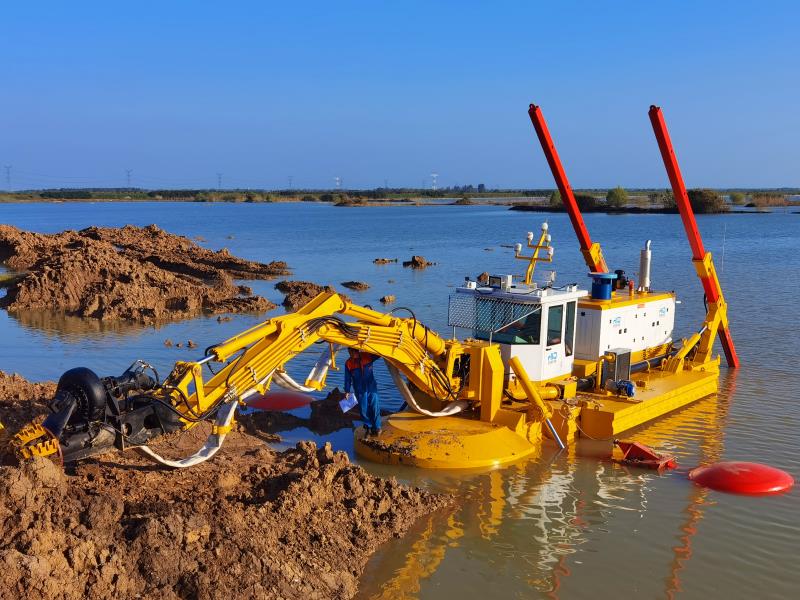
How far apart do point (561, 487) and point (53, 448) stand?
255 inches

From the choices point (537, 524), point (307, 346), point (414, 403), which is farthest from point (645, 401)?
point (307, 346)

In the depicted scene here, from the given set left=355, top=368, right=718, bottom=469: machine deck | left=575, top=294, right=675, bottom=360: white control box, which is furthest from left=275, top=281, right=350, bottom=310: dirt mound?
left=355, top=368, right=718, bottom=469: machine deck

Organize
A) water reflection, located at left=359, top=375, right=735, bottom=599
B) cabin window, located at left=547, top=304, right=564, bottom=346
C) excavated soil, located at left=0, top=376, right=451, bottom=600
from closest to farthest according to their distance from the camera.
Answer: excavated soil, located at left=0, top=376, right=451, bottom=600, water reflection, located at left=359, top=375, right=735, bottom=599, cabin window, located at left=547, top=304, right=564, bottom=346

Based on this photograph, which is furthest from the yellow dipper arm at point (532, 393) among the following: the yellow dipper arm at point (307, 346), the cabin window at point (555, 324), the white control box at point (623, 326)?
the white control box at point (623, 326)

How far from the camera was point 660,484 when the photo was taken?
11180mm

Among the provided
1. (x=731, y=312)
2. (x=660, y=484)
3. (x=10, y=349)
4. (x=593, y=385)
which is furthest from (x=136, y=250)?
(x=660, y=484)

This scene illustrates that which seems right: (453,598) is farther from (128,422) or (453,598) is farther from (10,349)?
(10,349)

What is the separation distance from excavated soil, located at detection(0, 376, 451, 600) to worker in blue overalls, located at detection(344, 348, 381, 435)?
77.6 inches

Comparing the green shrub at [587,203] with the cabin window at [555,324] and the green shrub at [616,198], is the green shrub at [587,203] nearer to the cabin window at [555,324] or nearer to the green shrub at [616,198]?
the green shrub at [616,198]

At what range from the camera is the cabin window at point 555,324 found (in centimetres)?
1315

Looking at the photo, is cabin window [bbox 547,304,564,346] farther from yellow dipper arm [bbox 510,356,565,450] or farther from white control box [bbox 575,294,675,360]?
white control box [bbox 575,294,675,360]

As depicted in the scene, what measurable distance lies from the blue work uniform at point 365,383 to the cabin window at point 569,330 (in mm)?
3650

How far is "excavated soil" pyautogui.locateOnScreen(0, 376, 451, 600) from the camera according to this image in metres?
Answer: 6.53

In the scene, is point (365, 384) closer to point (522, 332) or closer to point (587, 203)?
point (522, 332)
